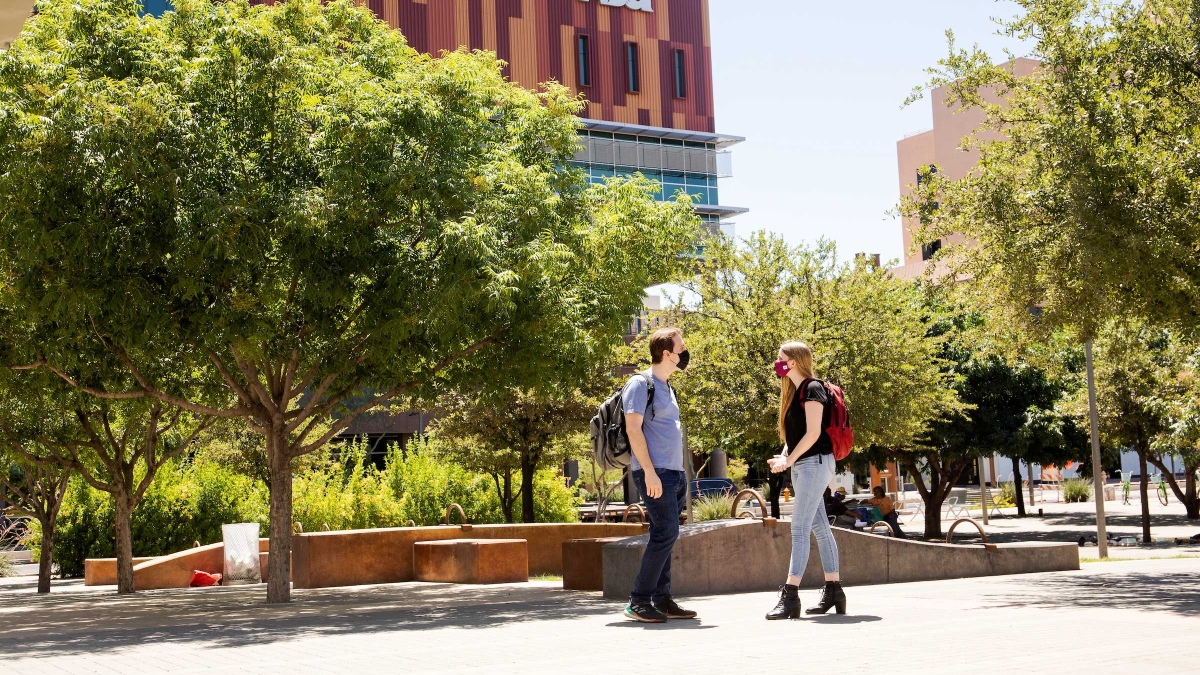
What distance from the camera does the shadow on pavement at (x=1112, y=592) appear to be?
915cm

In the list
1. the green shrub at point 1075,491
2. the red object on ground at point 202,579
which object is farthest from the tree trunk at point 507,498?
the green shrub at point 1075,491

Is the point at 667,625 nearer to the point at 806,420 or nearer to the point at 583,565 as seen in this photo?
the point at 806,420

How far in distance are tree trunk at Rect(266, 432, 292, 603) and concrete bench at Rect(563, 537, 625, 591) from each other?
10.6ft

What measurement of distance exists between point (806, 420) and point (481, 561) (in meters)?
8.27

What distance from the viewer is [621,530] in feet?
59.2

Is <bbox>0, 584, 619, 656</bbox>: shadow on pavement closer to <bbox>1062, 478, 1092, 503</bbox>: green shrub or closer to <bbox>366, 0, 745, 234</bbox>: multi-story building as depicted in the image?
<bbox>1062, 478, 1092, 503</bbox>: green shrub

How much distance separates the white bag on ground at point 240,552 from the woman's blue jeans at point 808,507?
1387 cm

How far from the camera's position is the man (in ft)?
25.5

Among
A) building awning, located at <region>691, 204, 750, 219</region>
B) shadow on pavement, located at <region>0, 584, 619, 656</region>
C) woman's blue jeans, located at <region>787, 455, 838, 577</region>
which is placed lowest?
shadow on pavement, located at <region>0, 584, 619, 656</region>

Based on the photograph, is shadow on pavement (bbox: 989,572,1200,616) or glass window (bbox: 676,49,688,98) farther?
glass window (bbox: 676,49,688,98)

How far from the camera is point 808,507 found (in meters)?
7.99

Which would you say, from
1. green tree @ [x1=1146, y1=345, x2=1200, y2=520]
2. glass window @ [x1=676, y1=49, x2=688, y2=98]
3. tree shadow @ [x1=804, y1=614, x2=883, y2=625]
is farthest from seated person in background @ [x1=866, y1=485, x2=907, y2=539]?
glass window @ [x1=676, y1=49, x2=688, y2=98]

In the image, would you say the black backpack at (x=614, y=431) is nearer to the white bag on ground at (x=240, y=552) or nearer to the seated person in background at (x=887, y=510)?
the seated person in background at (x=887, y=510)

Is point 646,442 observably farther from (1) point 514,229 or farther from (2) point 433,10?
(2) point 433,10
